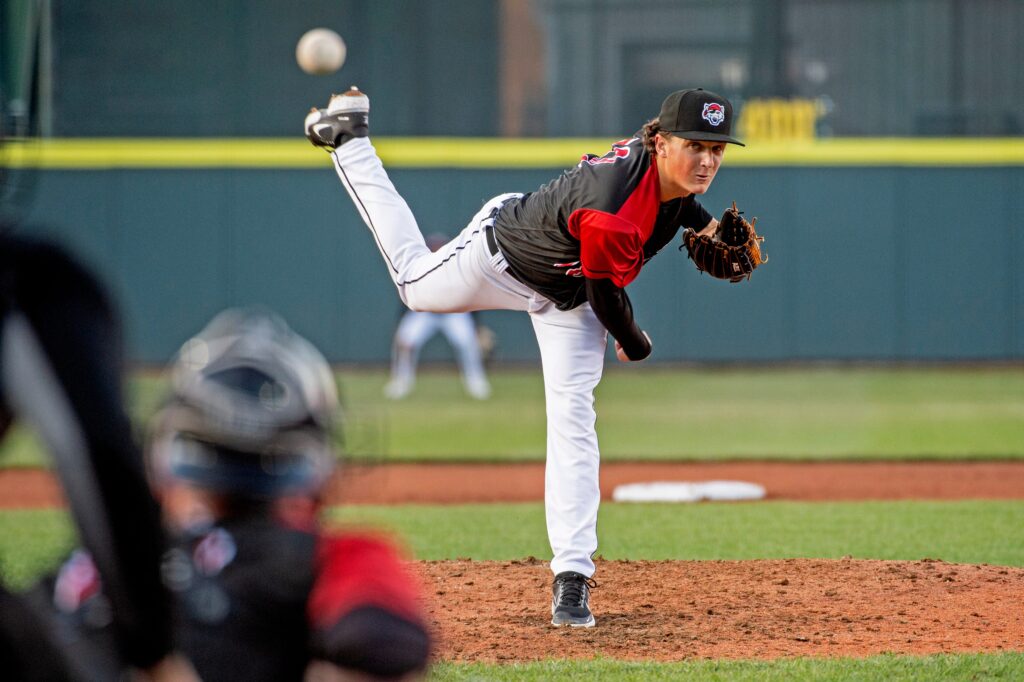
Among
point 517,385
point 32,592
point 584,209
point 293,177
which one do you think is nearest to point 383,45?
point 293,177

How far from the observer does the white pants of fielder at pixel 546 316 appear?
4.34m

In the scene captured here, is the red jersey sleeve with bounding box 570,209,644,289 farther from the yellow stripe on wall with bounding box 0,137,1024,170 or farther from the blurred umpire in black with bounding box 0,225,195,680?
the yellow stripe on wall with bounding box 0,137,1024,170

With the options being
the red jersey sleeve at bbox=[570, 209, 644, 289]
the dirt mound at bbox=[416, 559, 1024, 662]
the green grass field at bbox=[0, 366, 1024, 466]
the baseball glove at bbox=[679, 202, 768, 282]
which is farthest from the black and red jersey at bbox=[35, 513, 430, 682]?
the green grass field at bbox=[0, 366, 1024, 466]

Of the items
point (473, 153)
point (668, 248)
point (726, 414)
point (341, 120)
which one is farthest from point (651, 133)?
point (473, 153)

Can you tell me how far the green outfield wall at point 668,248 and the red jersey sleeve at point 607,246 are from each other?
42.4ft

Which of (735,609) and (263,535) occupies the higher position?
(263,535)

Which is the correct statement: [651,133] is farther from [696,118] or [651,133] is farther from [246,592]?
[246,592]

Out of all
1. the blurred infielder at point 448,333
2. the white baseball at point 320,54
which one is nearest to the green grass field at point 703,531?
the white baseball at point 320,54

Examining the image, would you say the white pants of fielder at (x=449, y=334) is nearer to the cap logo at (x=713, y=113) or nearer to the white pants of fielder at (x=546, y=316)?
the white pants of fielder at (x=546, y=316)

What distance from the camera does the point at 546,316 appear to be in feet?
14.6

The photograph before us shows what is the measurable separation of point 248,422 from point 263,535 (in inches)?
7.0

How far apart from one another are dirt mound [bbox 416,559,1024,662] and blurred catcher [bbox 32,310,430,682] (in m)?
2.28

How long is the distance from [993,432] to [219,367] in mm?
10394

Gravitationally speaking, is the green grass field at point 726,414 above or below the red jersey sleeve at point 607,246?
below
